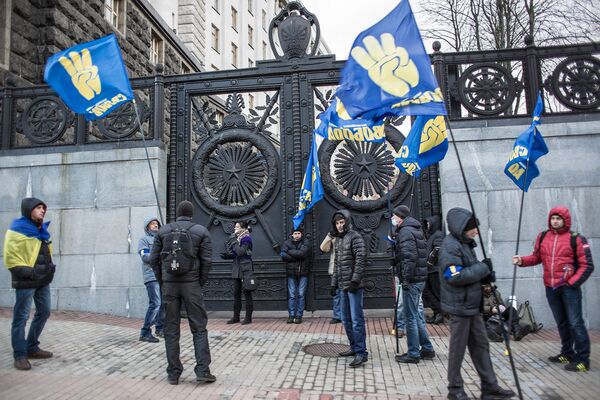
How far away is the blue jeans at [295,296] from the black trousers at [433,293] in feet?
7.53

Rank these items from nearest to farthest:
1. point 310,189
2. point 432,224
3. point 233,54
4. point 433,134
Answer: point 433,134 < point 432,224 < point 310,189 < point 233,54

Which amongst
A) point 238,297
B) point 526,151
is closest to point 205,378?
point 238,297

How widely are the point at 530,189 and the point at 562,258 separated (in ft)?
9.70

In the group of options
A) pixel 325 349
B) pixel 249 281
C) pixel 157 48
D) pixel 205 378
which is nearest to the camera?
pixel 205 378

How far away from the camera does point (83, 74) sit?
7.19 meters

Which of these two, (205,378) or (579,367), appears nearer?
(205,378)

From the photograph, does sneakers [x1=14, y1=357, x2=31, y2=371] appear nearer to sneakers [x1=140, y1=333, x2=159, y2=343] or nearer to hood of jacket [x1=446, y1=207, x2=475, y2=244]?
sneakers [x1=140, y1=333, x2=159, y2=343]

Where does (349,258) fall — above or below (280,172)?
below

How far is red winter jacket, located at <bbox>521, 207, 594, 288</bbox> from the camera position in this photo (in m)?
5.83

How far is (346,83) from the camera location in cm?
583

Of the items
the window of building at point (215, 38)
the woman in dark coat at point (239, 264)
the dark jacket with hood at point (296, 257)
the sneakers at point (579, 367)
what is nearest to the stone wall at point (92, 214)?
the woman in dark coat at point (239, 264)

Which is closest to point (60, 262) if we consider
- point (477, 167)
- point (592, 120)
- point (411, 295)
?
point (411, 295)

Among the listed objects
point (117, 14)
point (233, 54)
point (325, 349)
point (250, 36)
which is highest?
point (250, 36)

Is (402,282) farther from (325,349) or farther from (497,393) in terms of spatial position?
(497,393)
